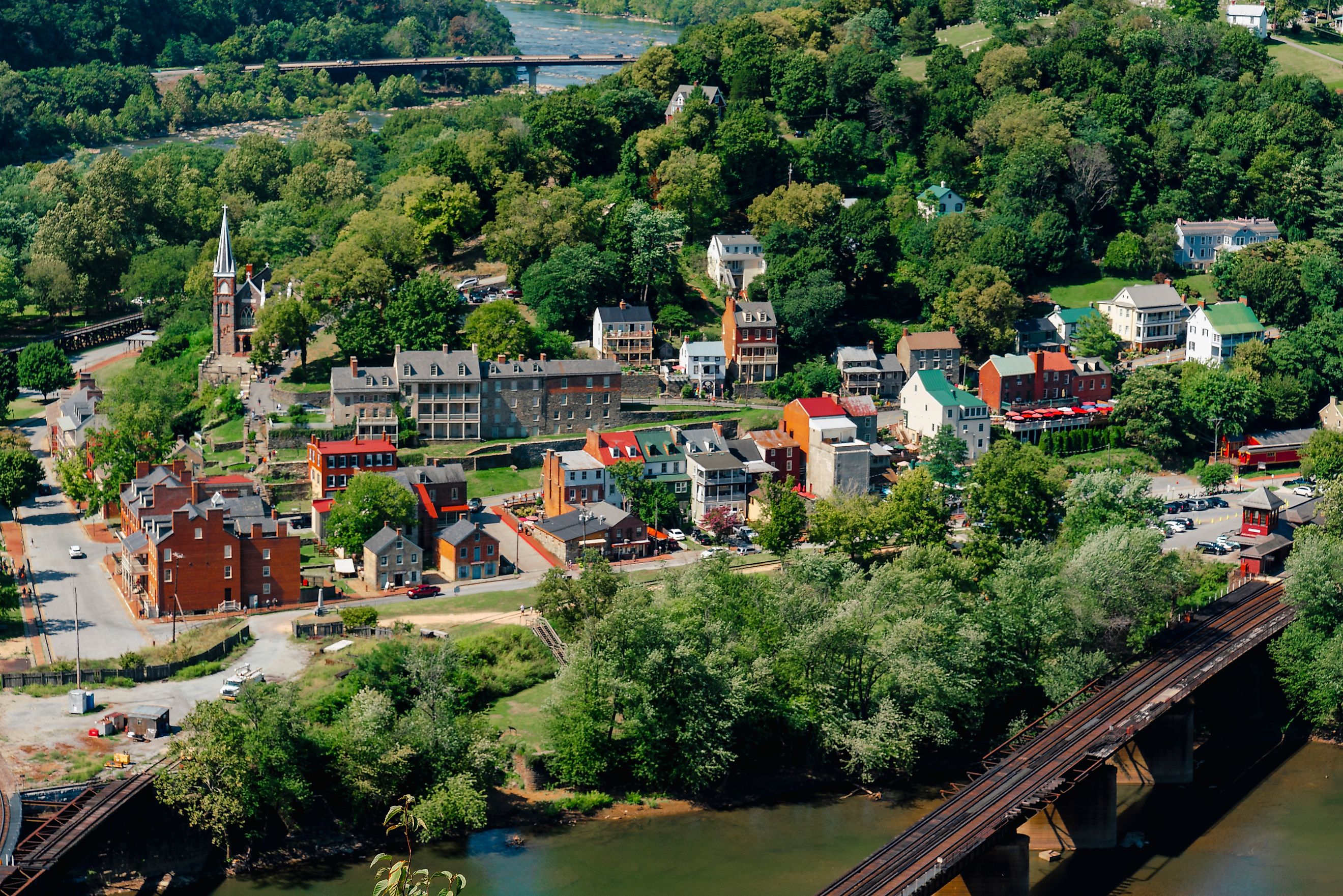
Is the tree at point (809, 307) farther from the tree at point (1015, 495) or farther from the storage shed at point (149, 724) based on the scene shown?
the storage shed at point (149, 724)

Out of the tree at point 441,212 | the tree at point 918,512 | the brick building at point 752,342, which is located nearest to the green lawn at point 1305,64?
the brick building at point 752,342

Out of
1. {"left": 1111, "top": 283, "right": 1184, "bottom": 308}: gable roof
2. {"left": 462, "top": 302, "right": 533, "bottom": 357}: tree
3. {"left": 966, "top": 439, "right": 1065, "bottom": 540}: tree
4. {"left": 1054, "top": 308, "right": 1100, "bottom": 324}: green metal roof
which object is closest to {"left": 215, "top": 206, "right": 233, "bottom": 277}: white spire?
{"left": 462, "top": 302, "right": 533, "bottom": 357}: tree

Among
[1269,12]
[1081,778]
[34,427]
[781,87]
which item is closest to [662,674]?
[1081,778]

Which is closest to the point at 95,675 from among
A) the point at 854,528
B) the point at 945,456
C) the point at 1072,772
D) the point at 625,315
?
the point at 854,528

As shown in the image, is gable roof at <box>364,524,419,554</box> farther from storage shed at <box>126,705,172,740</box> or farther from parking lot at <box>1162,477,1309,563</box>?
parking lot at <box>1162,477,1309,563</box>

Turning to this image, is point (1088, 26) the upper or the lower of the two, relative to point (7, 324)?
upper

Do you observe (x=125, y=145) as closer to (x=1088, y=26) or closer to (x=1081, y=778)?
(x=1088, y=26)

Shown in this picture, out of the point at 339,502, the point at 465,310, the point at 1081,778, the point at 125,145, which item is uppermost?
the point at 125,145
